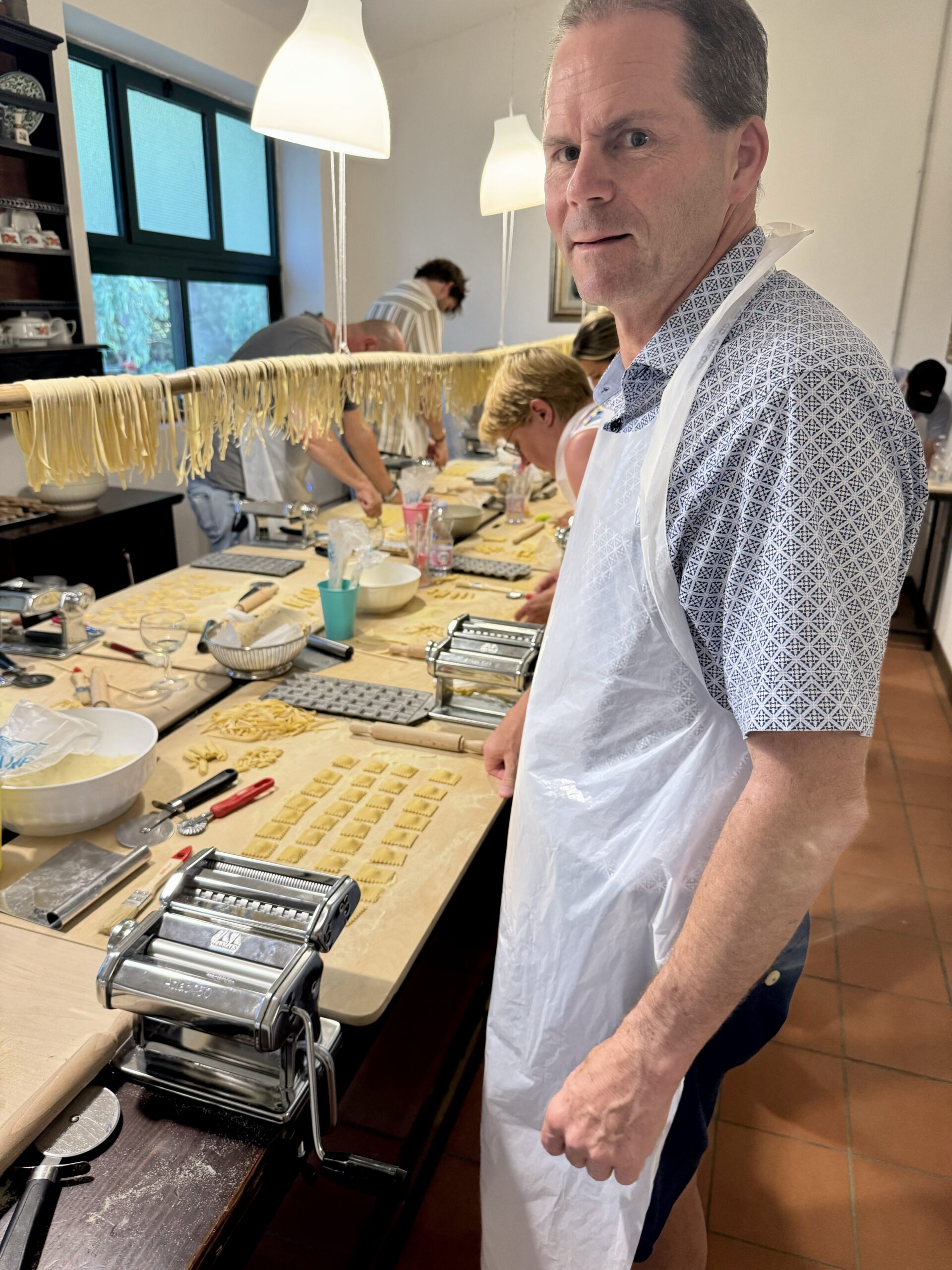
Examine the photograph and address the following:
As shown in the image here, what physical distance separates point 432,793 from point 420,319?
3707 millimetres

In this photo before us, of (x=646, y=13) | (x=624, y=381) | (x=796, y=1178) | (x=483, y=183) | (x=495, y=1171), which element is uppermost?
(x=483, y=183)

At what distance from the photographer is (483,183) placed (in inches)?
121

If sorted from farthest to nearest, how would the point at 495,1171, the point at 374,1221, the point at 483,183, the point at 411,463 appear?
the point at 411,463
the point at 483,183
the point at 374,1221
the point at 495,1171

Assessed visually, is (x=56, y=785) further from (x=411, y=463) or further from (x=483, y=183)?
(x=411, y=463)

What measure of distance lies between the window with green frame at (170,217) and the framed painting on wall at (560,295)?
2076 millimetres

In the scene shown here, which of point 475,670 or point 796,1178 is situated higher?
point 475,670

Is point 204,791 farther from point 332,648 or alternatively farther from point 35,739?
point 332,648

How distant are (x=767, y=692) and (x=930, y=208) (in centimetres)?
627

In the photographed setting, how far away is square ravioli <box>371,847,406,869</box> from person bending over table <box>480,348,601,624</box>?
1.10 metres

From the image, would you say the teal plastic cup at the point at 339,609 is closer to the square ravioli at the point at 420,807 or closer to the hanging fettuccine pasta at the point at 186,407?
the hanging fettuccine pasta at the point at 186,407

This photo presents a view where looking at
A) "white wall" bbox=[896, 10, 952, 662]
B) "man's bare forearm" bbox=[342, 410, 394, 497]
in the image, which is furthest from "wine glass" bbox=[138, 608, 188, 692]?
"white wall" bbox=[896, 10, 952, 662]

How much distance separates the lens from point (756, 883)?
2.69ft

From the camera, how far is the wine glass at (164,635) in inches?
75.4

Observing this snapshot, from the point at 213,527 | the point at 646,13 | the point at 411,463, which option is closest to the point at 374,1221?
the point at 646,13
